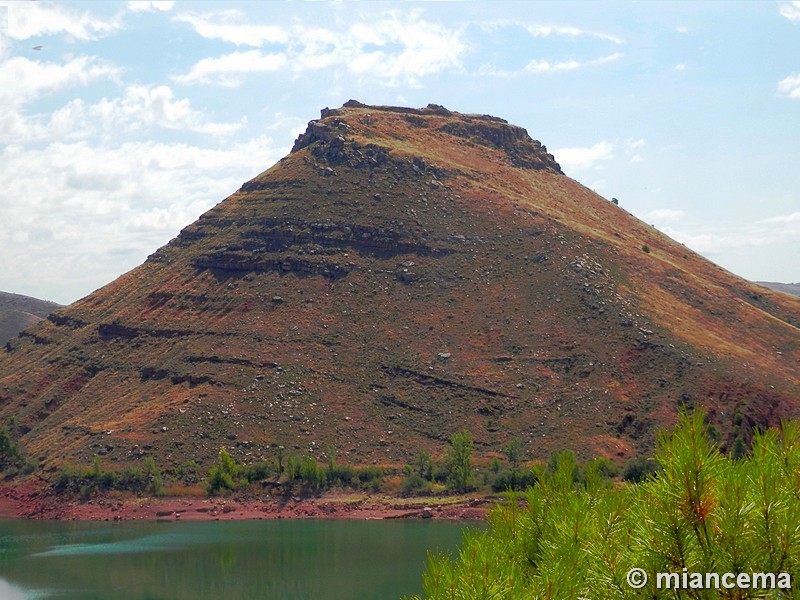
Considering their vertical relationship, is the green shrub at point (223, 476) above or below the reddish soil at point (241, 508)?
above

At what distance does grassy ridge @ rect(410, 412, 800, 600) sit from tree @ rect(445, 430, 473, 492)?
8098cm

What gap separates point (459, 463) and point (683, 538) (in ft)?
284

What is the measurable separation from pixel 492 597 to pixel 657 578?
2628mm

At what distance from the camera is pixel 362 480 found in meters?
98.4

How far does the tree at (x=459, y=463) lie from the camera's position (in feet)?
318

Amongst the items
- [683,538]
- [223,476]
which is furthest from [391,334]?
[683,538]

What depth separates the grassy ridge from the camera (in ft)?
42.3

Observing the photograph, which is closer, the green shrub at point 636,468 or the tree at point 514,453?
the green shrub at point 636,468

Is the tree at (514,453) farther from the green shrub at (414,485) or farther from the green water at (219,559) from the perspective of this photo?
the green water at (219,559)

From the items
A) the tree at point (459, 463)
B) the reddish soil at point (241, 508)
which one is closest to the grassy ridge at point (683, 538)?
the reddish soil at point (241, 508)
